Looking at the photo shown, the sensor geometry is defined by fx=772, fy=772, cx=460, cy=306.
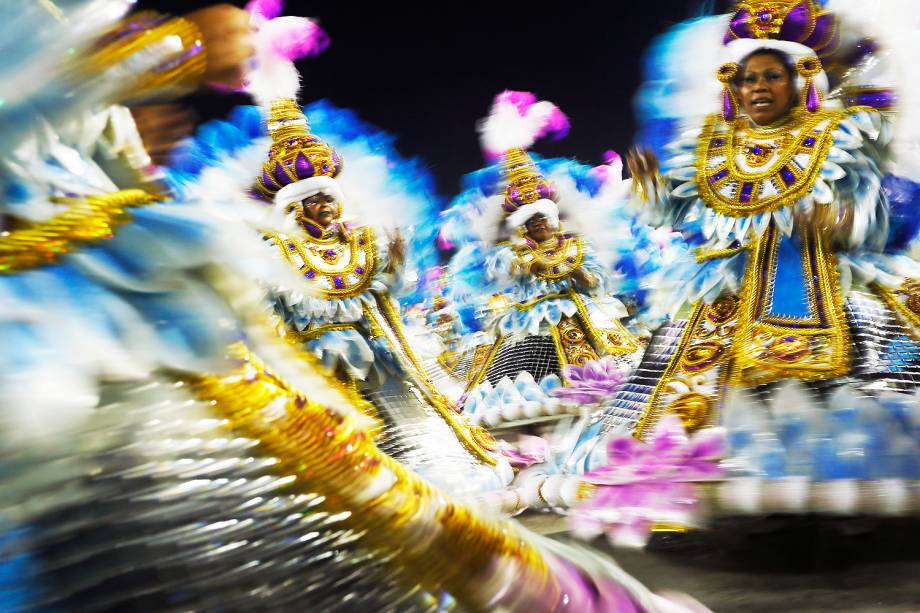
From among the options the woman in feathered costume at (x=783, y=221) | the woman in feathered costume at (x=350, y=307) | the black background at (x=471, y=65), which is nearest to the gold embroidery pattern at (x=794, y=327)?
the woman in feathered costume at (x=783, y=221)

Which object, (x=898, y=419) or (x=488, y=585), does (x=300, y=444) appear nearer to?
(x=488, y=585)

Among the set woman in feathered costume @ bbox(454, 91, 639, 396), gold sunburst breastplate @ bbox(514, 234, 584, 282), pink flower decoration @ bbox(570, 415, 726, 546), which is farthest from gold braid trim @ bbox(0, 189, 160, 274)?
gold sunburst breastplate @ bbox(514, 234, 584, 282)

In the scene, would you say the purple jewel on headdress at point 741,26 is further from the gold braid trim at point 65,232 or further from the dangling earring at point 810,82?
the gold braid trim at point 65,232

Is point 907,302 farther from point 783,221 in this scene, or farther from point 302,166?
point 302,166

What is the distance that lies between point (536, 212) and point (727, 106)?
1476mm

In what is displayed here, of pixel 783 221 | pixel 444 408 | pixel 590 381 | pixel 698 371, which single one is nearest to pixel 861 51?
pixel 783 221

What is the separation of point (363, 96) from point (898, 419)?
3.27 meters

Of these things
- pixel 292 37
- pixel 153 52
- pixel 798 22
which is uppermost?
pixel 292 37

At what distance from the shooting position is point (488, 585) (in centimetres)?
58

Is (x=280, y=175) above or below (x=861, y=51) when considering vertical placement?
below

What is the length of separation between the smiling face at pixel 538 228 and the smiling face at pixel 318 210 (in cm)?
102

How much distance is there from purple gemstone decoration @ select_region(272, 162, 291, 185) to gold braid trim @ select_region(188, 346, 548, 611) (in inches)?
87.2

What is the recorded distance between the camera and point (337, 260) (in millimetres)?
2693

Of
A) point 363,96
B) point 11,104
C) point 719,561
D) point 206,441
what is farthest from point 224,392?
point 363,96
